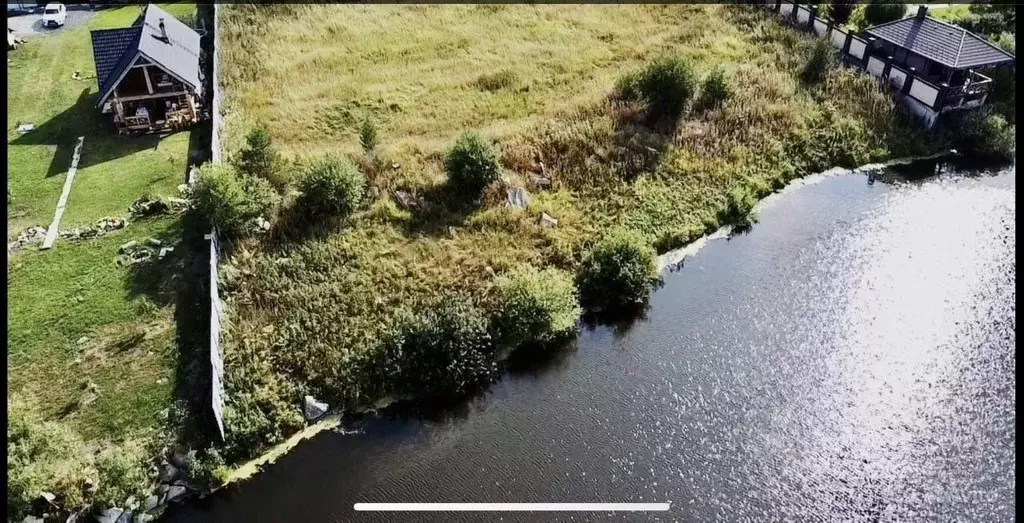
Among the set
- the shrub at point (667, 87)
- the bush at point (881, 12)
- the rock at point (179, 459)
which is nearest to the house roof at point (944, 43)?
the bush at point (881, 12)

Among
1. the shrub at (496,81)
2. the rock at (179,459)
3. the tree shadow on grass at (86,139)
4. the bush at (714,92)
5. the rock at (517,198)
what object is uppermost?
the bush at (714,92)

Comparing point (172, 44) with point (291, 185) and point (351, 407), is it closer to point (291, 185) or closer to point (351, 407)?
point (291, 185)

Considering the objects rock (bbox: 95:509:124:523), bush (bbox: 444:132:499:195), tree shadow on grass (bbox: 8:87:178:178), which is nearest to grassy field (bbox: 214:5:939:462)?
bush (bbox: 444:132:499:195)

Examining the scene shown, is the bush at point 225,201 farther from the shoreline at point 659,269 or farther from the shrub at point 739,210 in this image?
the shrub at point 739,210

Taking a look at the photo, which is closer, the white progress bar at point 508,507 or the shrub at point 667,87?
the white progress bar at point 508,507

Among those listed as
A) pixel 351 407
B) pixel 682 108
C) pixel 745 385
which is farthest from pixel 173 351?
pixel 682 108

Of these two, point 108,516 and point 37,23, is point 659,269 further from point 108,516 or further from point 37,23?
point 37,23
